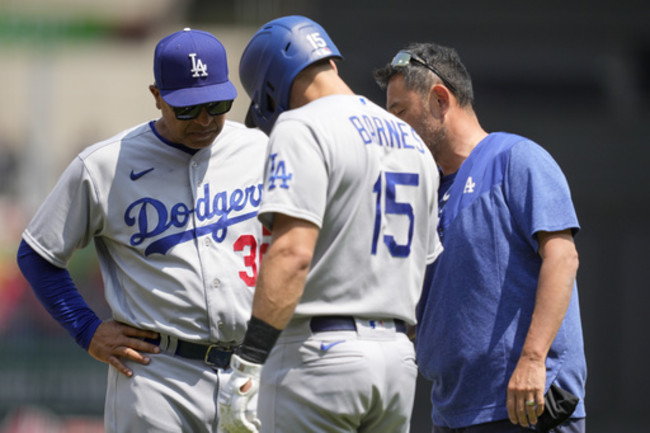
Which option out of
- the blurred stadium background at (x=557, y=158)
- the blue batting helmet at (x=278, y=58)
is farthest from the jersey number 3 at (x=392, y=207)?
the blurred stadium background at (x=557, y=158)

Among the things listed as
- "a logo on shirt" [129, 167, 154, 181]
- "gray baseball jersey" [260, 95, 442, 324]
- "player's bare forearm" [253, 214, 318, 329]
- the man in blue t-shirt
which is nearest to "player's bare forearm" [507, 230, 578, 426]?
the man in blue t-shirt

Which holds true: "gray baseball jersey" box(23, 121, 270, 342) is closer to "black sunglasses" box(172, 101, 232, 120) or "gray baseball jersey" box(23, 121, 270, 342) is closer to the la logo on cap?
"black sunglasses" box(172, 101, 232, 120)

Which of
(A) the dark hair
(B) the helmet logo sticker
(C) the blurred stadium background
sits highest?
(B) the helmet logo sticker

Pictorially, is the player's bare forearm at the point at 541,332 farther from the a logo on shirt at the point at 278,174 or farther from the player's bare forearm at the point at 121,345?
the player's bare forearm at the point at 121,345

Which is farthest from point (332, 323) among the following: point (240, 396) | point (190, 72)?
point (190, 72)

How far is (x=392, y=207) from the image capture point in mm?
3166

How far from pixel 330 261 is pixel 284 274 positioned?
0.72 ft

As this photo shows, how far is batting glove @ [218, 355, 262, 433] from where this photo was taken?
2943mm

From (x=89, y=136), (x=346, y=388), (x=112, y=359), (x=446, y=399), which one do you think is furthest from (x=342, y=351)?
(x=89, y=136)

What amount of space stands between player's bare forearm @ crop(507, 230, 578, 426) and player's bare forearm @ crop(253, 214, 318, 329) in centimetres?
93

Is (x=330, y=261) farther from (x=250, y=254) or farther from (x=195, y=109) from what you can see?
(x=195, y=109)

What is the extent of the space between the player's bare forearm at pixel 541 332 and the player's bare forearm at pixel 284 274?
0.93 meters

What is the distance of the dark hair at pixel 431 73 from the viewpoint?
13.2 feet

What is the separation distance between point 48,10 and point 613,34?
533 cm
